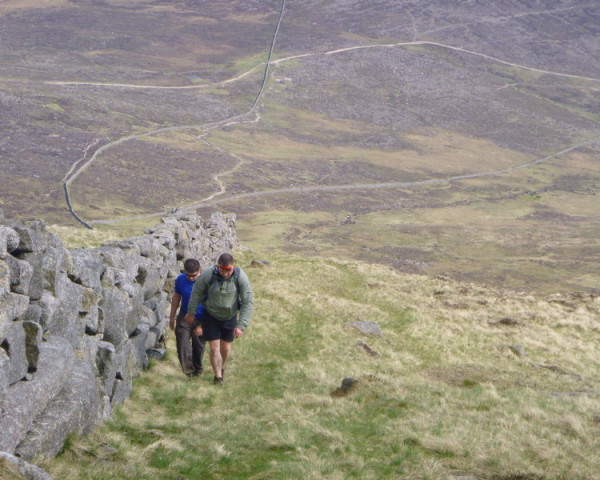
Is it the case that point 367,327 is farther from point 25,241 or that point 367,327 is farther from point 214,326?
point 25,241

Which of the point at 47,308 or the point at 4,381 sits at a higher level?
the point at 47,308

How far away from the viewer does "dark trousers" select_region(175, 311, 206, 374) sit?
51.8 ft

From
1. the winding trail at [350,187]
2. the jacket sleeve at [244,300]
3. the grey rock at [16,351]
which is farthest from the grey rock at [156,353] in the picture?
the winding trail at [350,187]

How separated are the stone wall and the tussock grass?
1.69 ft


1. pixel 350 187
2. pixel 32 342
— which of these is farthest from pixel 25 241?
pixel 350 187

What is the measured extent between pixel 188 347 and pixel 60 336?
4.96 m

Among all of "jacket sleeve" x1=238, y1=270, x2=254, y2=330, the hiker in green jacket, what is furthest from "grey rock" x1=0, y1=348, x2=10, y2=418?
"jacket sleeve" x1=238, y1=270, x2=254, y2=330

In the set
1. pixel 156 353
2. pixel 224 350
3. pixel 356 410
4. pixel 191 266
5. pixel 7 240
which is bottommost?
pixel 356 410

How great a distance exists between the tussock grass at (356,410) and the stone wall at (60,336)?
52 centimetres

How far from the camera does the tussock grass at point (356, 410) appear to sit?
10.3 meters

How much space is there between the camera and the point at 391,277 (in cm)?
3997

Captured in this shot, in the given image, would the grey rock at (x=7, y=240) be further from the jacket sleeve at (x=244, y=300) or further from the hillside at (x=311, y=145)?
the hillside at (x=311, y=145)

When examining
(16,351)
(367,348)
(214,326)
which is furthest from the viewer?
(367,348)

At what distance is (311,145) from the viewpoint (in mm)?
134750
